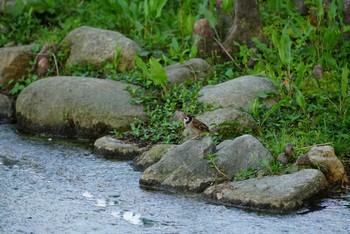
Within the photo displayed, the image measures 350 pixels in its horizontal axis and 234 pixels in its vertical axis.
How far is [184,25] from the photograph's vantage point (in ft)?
36.2

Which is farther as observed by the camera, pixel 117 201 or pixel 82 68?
pixel 82 68

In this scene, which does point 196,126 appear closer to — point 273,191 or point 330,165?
point 273,191

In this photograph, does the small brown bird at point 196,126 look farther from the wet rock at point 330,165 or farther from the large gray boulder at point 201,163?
the wet rock at point 330,165

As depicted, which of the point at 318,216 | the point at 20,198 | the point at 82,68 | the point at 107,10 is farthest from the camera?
the point at 107,10

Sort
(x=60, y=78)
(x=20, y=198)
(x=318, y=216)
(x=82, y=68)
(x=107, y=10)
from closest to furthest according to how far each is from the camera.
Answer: (x=318, y=216) < (x=20, y=198) < (x=60, y=78) < (x=82, y=68) < (x=107, y=10)

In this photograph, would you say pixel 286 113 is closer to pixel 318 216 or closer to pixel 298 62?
pixel 298 62

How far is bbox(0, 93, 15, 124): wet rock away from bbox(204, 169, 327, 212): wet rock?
369cm

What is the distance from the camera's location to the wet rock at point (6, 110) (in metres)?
10.4

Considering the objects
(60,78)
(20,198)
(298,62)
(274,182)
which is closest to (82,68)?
(60,78)

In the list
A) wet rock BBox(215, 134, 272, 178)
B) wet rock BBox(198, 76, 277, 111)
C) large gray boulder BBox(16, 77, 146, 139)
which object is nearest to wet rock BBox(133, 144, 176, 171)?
wet rock BBox(215, 134, 272, 178)

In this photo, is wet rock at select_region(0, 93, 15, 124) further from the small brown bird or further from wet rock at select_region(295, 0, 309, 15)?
wet rock at select_region(295, 0, 309, 15)

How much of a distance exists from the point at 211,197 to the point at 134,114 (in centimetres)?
226

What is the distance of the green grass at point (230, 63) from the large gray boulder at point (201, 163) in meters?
0.20

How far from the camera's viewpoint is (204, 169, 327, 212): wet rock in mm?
7203
